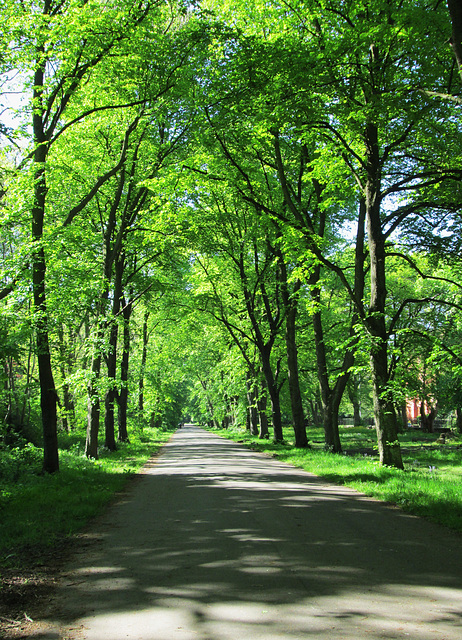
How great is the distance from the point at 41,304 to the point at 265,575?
8.69 meters

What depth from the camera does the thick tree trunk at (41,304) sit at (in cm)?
1116

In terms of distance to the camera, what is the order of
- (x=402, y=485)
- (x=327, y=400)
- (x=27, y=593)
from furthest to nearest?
1. (x=327, y=400)
2. (x=402, y=485)
3. (x=27, y=593)

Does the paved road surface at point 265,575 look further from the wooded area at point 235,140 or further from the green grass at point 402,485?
the wooded area at point 235,140

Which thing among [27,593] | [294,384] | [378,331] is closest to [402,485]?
[378,331]

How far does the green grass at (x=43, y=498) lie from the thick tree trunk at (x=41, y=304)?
742 millimetres

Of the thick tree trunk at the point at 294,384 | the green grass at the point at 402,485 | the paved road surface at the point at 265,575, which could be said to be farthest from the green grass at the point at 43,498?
the thick tree trunk at the point at 294,384

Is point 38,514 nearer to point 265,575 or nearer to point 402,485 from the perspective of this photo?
point 265,575

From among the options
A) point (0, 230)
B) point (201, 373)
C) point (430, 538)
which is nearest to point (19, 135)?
point (0, 230)

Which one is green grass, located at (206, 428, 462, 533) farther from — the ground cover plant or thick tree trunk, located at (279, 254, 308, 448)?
the ground cover plant

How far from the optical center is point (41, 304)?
11.2 meters

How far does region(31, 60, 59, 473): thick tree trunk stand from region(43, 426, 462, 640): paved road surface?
170 inches

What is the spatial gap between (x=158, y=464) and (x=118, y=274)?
818cm

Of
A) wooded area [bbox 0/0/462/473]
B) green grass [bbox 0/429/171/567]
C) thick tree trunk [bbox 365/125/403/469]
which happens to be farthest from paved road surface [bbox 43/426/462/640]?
wooded area [bbox 0/0/462/473]

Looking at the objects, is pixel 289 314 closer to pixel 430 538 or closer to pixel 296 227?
pixel 296 227
